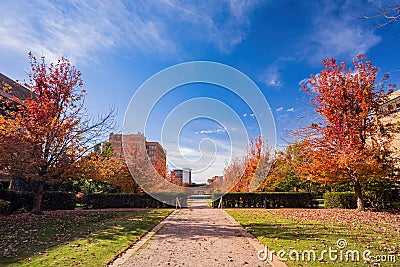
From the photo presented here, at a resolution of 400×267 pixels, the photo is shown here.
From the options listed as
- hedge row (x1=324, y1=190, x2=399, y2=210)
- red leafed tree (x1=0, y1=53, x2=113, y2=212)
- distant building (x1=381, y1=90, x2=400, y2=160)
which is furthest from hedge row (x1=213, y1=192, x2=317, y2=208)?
red leafed tree (x1=0, y1=53, x2=113, y2=212)

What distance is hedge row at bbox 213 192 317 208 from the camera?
1909cm

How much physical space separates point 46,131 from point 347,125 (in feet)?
49.1

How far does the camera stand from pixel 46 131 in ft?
37.9

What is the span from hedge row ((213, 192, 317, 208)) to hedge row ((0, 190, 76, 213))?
35.4ft

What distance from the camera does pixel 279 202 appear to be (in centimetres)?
1917

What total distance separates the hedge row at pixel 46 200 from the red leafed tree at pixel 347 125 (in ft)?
51.8

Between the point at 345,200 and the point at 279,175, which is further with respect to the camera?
the point at 279,175

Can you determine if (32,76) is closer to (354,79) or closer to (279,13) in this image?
Result: (279,13)

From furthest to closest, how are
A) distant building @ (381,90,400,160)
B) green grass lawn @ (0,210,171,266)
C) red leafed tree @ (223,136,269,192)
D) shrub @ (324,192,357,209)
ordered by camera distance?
red leafed tree @ (223,136,269,192)
shrub @ (324,192,357,209)
distant building @ (381,90,400,160)
green grass lawn @ (0,210,171,266)

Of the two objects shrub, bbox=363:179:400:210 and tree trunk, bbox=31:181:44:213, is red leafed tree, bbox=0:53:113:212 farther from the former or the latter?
shrub, bbox=363:179:400:210

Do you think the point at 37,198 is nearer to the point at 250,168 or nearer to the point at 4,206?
the point at 4,206

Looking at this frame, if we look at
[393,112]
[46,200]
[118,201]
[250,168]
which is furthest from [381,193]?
[46,200]

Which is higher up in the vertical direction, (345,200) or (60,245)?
(345,200)

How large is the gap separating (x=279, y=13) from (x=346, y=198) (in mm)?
12954
